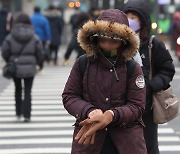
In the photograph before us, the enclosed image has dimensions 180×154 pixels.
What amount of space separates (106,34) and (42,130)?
699 cm

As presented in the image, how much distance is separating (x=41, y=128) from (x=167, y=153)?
2844mm

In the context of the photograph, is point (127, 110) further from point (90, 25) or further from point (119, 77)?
point (90, 25)

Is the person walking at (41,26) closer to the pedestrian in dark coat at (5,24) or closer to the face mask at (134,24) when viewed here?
the pedestrian in dark coat at (5,24)

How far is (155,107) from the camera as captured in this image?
609cm

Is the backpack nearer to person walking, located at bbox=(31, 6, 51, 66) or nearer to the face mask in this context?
the face mask

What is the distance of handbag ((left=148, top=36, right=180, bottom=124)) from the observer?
6.10 metres

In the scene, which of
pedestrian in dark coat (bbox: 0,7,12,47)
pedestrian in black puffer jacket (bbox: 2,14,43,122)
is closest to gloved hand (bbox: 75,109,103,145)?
pedestrian in black puffer jacket (bbox: 2,14,43,122)

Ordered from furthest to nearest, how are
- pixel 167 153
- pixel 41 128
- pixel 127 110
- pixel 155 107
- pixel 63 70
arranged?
pixel 63 70
pixel 41 128
pixel 167 153
pixel 155 107
pixel 127 110

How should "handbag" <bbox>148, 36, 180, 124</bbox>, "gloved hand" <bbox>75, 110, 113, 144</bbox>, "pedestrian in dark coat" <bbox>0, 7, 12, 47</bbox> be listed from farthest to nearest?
"pedestrian in dark coat" <bbox>0, 7, 12, 47</bbox>
"handbag" <bbox>148, 36, 180, 124</bbox>
"gloved hand" <bbox>75, 110, 113, 144</bbox>

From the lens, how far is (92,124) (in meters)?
4.76

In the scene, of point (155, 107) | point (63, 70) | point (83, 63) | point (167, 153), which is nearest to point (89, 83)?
point (83, 63)

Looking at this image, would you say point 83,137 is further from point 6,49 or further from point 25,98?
point 25,98

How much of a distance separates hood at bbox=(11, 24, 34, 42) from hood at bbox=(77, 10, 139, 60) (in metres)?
6.88

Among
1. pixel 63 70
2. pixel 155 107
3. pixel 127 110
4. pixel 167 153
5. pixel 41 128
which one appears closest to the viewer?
pixel 127 110
